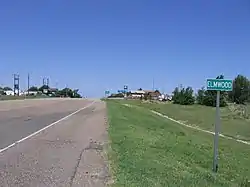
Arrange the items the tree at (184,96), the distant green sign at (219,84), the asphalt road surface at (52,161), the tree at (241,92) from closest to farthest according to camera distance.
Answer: the asphalt road surface at (52,161) < the distant green sign at (219,84) < the tree at (184,96) < the tree at (241,92)

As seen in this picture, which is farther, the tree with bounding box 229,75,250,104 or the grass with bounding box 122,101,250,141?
the tree with bounding box 229,75,250,104

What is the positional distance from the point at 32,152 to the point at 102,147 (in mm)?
2649

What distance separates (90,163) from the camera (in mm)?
11031

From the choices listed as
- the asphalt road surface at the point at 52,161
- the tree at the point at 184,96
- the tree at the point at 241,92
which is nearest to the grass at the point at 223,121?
the asphalt road surface at the point at 52,161

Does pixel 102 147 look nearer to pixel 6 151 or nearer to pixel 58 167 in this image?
pixel 6 151

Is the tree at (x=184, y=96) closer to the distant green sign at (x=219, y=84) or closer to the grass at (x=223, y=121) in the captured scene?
the grass at (x=223, y=121)

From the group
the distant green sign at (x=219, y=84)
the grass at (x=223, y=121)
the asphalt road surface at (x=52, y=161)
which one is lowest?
the grass at (x=223, y=121)

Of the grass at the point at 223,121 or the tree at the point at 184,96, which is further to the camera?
the tree at the point at 184,96

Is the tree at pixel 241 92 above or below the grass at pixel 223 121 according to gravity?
above

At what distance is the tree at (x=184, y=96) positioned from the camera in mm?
108938

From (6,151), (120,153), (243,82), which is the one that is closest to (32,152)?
(6,151)

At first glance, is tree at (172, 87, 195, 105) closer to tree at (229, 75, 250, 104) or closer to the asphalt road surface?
tree at (229, 75, 250, 104)

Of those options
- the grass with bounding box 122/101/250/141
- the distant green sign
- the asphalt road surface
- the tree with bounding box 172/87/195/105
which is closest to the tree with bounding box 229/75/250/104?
the tree with bounding box 172/87/195/105

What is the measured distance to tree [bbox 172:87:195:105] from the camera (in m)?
109
